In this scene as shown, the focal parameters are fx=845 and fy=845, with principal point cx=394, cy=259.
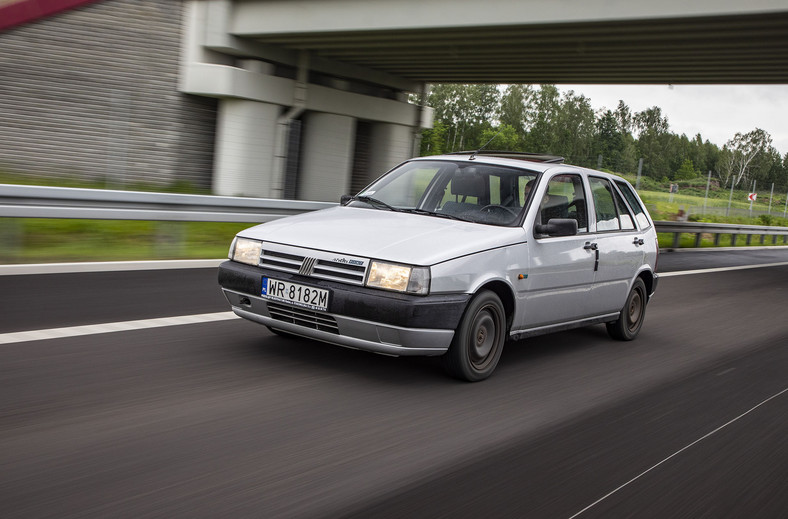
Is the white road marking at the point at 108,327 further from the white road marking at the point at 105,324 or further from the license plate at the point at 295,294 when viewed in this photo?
the license plate at the point at 295,294

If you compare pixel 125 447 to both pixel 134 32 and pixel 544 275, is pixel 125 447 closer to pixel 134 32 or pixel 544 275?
pixel 544 275

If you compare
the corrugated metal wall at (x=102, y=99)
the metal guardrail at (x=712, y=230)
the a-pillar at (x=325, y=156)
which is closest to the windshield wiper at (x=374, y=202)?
the metal guardrail at (x=712, y=230)

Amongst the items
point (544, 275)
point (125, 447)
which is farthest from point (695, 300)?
point (125, 447)

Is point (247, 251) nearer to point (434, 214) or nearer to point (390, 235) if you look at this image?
point (390, 235)

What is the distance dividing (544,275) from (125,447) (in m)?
3.38

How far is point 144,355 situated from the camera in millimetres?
5629

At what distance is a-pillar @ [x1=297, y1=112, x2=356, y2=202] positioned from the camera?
1092 inches

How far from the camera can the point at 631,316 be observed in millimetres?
7992

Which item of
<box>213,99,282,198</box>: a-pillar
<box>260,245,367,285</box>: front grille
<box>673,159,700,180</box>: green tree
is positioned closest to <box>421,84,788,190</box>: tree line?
<box>673,159,700,180</box>: green tree

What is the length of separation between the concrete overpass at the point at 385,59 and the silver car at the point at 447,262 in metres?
11.7

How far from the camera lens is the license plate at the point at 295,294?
5262 mm

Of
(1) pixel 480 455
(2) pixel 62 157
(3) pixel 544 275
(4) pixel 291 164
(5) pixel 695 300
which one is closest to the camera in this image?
(1) pixel 480 455

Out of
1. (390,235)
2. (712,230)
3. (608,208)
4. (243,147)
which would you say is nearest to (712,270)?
(712,230)

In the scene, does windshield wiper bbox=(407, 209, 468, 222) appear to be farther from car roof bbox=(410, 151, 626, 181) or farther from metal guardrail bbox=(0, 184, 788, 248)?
metal guardrail bbox=(0, 184, 788, 248)
